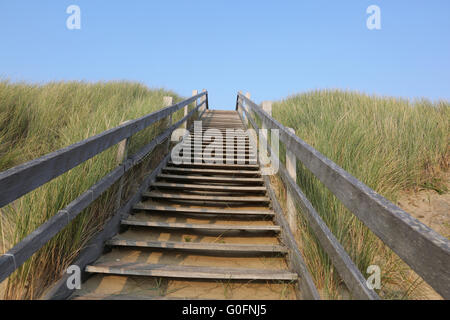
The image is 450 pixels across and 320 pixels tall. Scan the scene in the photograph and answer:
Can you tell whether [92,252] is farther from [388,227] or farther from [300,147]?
[388,227]

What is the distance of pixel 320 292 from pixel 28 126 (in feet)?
19.2

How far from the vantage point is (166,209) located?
11.9ft

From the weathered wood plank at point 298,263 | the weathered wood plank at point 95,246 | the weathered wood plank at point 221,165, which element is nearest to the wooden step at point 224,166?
the weathered wood plank at point 221,165

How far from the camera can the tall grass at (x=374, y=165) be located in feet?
7.36

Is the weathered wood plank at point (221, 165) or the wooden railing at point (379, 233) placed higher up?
the wooden railing at point (379, 233)

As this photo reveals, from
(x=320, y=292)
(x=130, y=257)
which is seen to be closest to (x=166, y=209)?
(x=130, y=257)

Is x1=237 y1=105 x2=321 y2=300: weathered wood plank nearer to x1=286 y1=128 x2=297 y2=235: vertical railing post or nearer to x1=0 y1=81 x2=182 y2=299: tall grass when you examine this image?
Result: x1=286 y1=128 x2=297 y2=235: vertical railing post

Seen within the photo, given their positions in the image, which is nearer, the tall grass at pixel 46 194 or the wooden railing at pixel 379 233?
the wooden railing at pixel 379 233

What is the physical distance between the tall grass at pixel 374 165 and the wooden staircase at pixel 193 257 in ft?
1.58

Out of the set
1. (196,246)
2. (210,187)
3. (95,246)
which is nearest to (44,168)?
(95,246)

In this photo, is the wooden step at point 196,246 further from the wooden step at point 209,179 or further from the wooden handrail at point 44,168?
the wooden step at point 209,179

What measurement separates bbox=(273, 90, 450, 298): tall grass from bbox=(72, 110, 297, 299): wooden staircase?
482 millimetres

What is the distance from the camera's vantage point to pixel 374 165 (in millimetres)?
3586

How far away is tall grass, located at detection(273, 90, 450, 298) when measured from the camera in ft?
7.36
